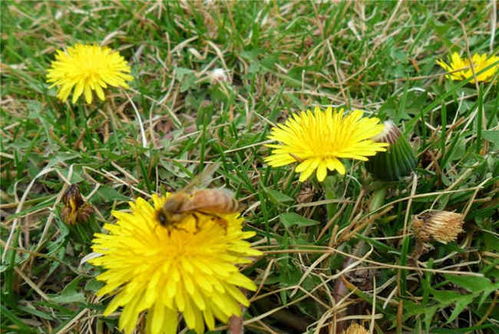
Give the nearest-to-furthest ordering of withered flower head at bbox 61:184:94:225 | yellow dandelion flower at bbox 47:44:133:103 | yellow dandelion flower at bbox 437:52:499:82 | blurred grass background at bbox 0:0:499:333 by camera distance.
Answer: blurred grass background at bbox 0:0:499:333 → withered flower head at bbox 61:184:94:225 → yellow dandelion flower at bbox 437:52:499:82 → yellow dandelion flower at bbox 47:44:133:103

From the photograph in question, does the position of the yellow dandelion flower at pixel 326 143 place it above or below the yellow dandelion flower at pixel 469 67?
above

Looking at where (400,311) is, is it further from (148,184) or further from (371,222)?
(148,184)

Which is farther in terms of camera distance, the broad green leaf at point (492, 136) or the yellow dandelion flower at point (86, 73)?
the yellow dandelion flower at point (86, 73)

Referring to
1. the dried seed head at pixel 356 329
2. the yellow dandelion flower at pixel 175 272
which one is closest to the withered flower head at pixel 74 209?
the yellow dandelion flower at pixel 175 272

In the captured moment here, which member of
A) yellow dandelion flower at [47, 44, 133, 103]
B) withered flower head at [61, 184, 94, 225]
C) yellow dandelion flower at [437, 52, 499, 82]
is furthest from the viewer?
yellow dandelion flower at [47, 44, 133, 103]

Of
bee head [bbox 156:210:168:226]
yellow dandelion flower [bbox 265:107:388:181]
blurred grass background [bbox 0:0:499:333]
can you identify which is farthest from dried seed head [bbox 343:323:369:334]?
bee head [bbox 156:210:168:226]

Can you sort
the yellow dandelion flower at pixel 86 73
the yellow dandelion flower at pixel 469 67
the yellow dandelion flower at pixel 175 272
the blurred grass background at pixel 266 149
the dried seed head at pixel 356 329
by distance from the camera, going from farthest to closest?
the yellow dandelion flower at pixel 86 73 < the yellow dandelion flower at pixel 469 67 < the blurred grass background at pixel 266 149 < the dried seed head at pixel 356 329 < the yellow dandelion flower at pixel 175 272

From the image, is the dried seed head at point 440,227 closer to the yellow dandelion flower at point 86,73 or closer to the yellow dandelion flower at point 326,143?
the yellow dandelion flower at point 326,143

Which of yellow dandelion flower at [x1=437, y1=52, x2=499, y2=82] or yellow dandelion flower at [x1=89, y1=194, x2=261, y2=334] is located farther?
yellow dandelion flower at [x1=437, y1=52, x2=499, y2=82]

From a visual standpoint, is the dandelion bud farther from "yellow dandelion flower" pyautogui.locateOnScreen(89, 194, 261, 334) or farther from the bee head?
the bee head
